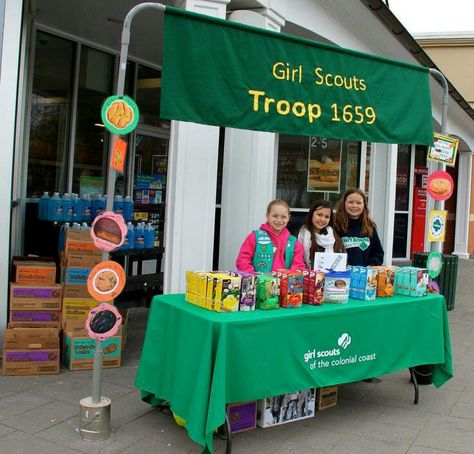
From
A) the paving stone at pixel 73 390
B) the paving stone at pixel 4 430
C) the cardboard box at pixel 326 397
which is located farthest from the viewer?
the paving stone at pixel 73 390

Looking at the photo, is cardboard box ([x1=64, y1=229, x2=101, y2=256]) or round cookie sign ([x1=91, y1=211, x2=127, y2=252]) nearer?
round cookie sign ([x1=91, y1=211, x2=127, y2=252])

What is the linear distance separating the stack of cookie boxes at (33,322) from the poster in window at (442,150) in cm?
379

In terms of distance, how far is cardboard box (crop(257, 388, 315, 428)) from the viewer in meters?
3.95

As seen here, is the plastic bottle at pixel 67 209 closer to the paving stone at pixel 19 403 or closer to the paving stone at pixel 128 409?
the paving stone at pixel 19 403

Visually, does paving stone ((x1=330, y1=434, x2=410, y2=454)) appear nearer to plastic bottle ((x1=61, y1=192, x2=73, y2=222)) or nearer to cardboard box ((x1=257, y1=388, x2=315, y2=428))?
cardboard box ((x1=257, y1=388, x2=315, y2=428))

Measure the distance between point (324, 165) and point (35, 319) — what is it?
526cm

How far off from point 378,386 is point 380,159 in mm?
5428

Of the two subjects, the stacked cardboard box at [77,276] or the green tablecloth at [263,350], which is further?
the stacked cardboard box at [77,276]

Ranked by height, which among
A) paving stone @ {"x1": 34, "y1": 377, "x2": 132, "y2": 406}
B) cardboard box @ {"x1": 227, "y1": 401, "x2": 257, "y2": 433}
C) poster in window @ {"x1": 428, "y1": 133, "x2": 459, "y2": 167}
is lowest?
paving stone @ {"x1": 34, "y1": 377, "x2": 132, "y2": 406}

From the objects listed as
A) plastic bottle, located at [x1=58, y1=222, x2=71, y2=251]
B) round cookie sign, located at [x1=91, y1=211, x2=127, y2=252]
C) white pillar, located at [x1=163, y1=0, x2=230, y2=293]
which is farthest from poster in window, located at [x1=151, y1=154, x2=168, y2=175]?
round cookie sign, located at [x1=91, y1=211, x2=127, y2=252]

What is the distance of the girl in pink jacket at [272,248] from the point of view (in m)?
4.53

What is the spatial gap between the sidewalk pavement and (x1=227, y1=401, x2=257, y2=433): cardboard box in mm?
69

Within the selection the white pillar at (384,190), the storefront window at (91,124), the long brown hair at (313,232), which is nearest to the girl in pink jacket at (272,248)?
the long brown hair at (313,232)

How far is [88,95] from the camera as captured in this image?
801 centimetres
